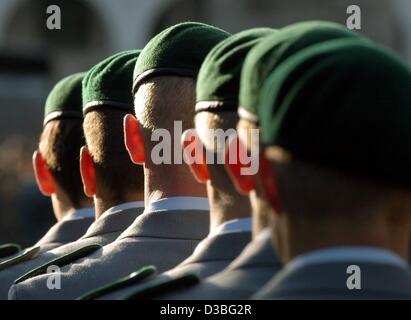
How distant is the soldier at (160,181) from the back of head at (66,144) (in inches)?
29.8

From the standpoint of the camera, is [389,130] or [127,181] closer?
[389,130]

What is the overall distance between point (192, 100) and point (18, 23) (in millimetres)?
24608

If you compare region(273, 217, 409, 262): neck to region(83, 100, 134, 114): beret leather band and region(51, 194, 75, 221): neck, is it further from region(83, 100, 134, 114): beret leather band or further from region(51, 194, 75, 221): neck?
region(51, 194, 75, 221): neck

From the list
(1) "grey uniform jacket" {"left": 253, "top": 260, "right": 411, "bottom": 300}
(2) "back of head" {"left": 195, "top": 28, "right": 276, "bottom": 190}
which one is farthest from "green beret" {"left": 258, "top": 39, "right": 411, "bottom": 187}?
(2) "back of head" {"left": 195, "top": 28, "right": 276, "bottom": 190}

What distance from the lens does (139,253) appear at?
3072 mm

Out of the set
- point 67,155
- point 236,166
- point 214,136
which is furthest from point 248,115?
point 67,155

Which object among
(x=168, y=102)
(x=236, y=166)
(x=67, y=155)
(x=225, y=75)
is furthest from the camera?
(x=67, y=155)

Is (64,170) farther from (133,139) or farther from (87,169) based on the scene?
(133,139)

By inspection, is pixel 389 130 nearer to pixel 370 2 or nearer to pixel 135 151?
pixel 135 151

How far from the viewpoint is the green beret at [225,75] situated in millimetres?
2553

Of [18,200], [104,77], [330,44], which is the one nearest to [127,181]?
[104,77]

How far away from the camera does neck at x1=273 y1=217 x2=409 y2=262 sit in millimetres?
2008

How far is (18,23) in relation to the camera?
27266 mm

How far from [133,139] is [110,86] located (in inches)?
14.3
